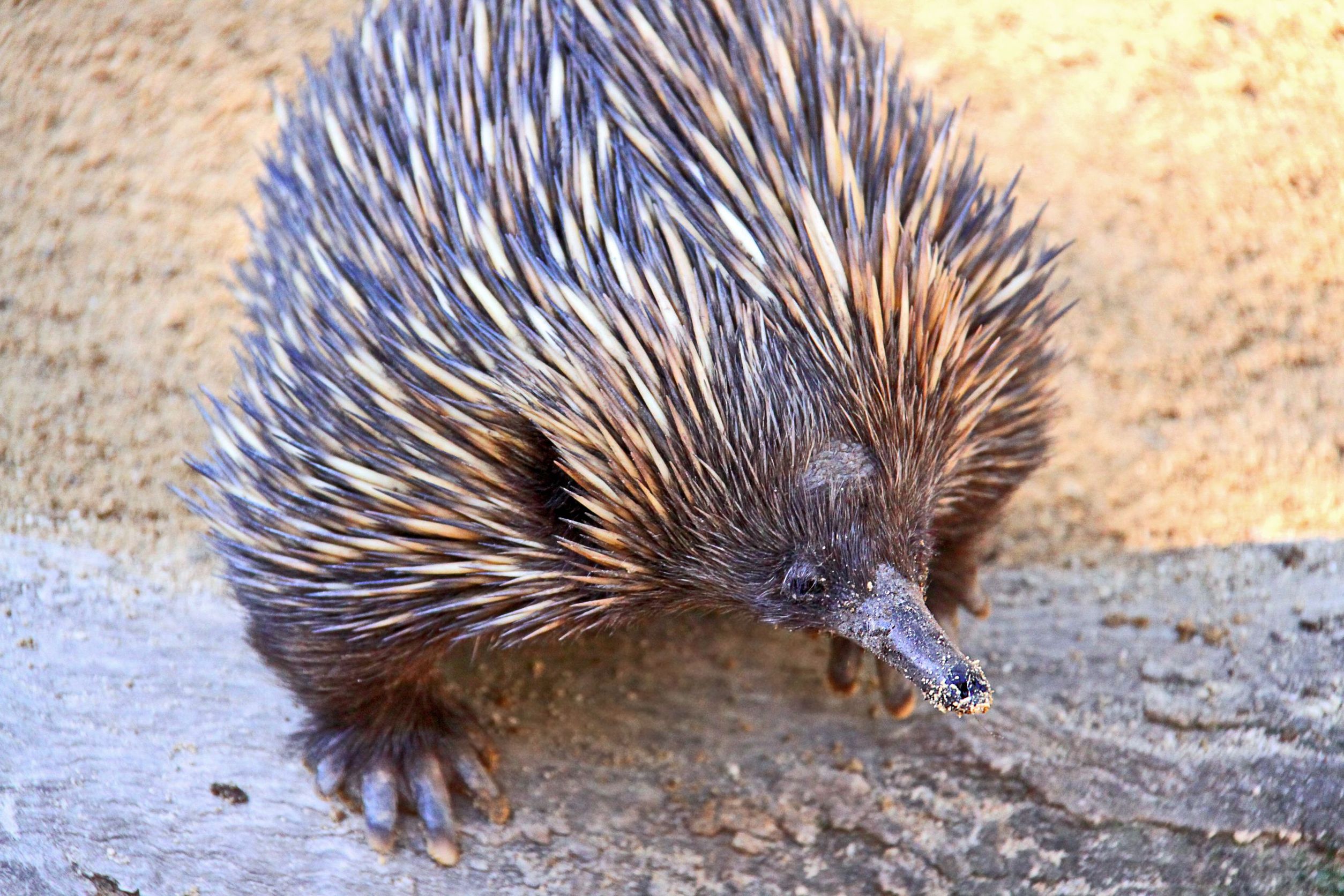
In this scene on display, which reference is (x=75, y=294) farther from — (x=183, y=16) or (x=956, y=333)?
(x=956, y=333)

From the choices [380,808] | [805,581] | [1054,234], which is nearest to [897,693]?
[805,581]

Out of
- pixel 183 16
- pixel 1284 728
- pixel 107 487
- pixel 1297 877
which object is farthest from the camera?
pixel 183 16

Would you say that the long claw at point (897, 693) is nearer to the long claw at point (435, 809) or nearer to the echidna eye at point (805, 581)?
the echidna eye at point (805, 581)

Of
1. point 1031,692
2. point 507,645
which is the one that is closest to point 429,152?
point 507,645

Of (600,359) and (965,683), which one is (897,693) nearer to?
(965,683)

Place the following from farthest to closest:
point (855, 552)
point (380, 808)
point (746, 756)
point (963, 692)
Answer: point (746, 756)
point (380, 808)
point (855, 552)
point (963, 692)

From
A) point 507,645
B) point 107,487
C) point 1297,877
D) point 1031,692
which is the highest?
point 1297,877
